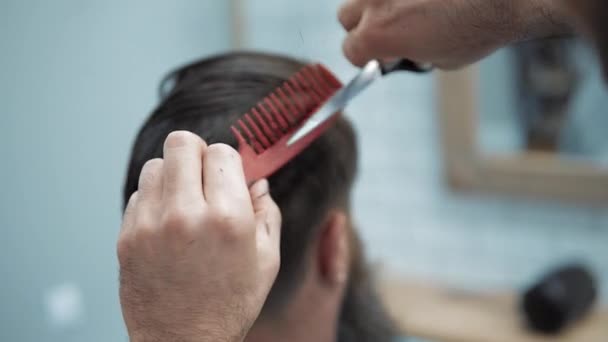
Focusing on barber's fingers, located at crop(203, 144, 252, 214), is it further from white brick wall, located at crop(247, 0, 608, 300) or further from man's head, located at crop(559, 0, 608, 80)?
white brick wall, located at crop(247, 0, 608, 300)

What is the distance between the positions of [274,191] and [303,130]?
12 centimetres

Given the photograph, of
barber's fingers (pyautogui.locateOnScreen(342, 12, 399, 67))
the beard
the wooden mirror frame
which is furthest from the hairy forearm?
the wooden mirror frame

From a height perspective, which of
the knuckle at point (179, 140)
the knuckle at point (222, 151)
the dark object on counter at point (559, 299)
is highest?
the knuckle at point (179, 140)

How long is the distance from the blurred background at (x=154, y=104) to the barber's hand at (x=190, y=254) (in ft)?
2.83

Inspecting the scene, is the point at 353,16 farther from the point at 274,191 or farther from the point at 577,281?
the point at 577,281

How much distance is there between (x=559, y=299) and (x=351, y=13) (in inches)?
42.2

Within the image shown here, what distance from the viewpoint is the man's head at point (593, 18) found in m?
0.39

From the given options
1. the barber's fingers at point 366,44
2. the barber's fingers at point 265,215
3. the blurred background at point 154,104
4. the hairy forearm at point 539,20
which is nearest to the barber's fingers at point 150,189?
the barber's fingers at point 265,215

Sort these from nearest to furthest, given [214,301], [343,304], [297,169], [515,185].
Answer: [214,301] < [297,169] < [343,304] < [515,185]

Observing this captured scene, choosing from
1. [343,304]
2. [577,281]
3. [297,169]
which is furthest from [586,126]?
[297,169]

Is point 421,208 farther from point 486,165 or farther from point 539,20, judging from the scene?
point 539,20

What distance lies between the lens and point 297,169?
1014 millimetres

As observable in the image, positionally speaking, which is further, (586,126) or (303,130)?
(586,126)

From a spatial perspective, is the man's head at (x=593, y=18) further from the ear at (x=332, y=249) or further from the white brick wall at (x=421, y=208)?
the white brick wall at (x=421, y=208)
